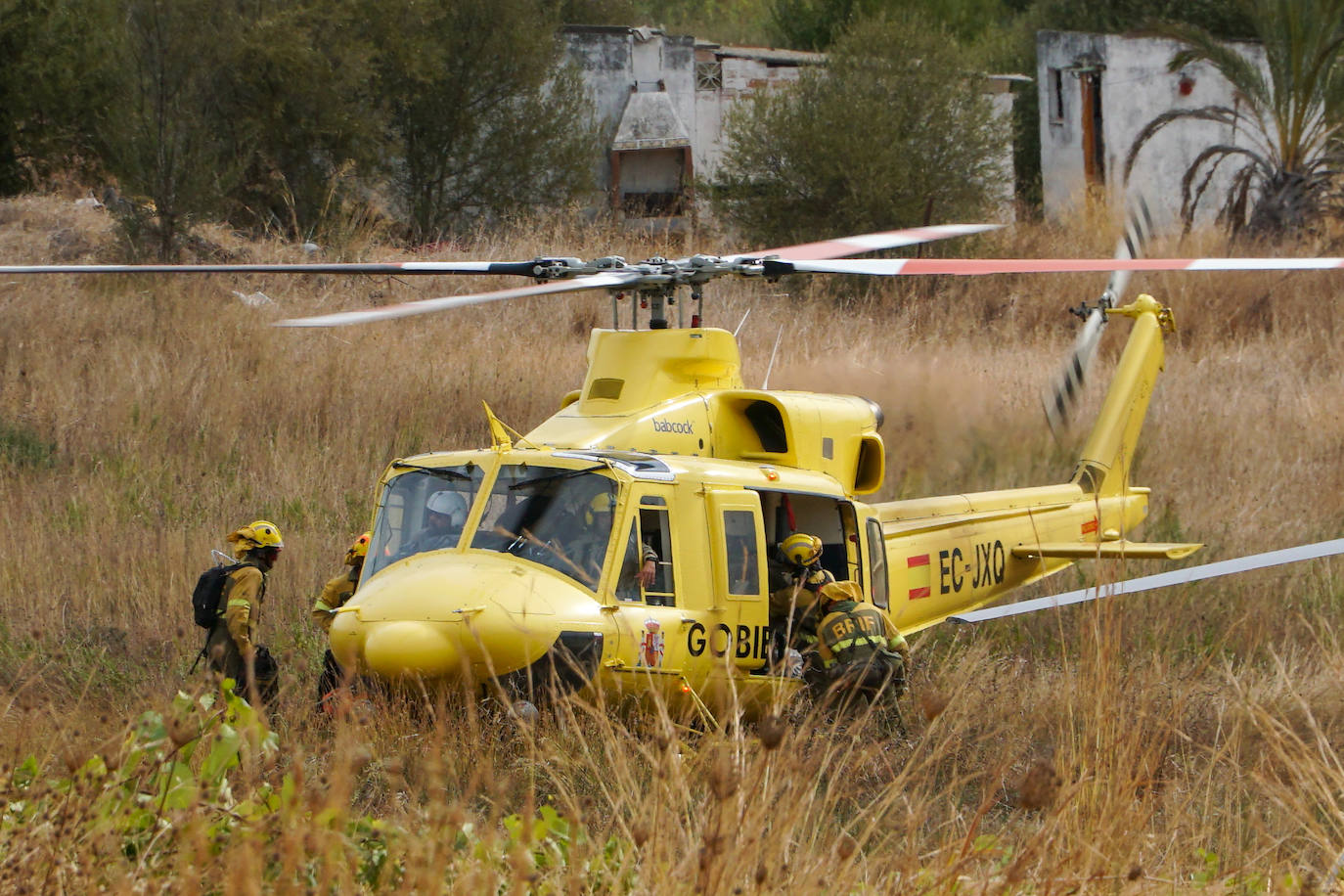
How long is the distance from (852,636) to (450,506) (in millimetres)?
2029

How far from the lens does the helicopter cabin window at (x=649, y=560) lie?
662cm

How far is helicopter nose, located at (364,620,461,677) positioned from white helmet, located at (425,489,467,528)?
835 millimetres

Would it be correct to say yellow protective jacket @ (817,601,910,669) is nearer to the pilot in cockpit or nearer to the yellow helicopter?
A: the yellow helicopter

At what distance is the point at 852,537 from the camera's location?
7531mm

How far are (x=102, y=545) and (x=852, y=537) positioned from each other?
5.89 meters

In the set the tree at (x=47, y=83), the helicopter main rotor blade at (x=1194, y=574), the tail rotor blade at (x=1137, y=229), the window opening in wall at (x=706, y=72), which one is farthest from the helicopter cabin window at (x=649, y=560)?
the window opening in wall at (x=706, y=72)

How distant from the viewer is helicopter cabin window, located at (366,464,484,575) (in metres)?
6.81

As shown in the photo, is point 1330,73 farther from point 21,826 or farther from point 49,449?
point 21,826

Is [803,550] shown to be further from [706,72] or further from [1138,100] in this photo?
[1138,100]

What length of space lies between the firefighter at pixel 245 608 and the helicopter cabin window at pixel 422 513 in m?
0.83

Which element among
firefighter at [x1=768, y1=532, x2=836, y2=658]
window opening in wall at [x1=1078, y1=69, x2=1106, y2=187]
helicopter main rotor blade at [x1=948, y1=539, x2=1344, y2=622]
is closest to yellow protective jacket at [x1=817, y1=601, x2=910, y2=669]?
firefighter at [x1=768, y1=532, x2=836, y2=658]

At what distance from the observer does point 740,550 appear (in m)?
7.00

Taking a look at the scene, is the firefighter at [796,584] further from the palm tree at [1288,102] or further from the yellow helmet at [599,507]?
the palm tree at [1288,102]

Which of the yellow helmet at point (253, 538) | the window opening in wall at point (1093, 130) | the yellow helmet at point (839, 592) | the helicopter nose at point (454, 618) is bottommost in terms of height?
the yellow helmet at point (839, 592)
